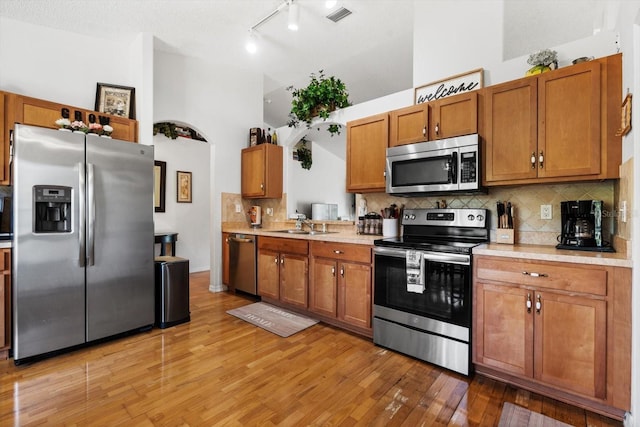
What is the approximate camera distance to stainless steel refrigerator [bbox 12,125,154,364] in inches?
91.5

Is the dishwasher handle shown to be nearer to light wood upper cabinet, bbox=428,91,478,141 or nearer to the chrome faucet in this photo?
the chrome faucet

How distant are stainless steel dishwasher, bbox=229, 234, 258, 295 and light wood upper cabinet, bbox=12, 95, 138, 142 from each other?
172 centimetres

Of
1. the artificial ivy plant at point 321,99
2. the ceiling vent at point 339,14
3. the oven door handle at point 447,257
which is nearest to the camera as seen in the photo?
the oven door handle at point 447,257

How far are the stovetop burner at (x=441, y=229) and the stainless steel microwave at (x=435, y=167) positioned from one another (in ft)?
0.87

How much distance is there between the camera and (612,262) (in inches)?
65.4

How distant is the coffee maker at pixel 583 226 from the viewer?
2.02 meters

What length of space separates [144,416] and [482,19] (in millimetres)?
3933

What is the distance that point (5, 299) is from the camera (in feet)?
7.75

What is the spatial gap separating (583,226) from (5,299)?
4.30 meters

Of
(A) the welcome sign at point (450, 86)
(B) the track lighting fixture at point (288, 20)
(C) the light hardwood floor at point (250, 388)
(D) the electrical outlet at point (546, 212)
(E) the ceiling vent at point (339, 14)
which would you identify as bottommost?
(C) the light hardwood floor at point (250, 388)

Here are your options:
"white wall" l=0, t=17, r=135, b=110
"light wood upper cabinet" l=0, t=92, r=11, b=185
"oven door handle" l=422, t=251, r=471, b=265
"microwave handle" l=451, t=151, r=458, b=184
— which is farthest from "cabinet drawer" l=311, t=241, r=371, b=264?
"white wall" l=0, t=17, r=135, b=110

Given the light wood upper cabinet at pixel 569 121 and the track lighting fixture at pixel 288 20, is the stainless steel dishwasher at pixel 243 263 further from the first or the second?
the light wood upper cabinet at pixel 569 121

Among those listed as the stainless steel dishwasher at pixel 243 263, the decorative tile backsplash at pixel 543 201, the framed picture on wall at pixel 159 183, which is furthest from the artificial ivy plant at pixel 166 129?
the decorative tile backsplash at pixel 543 201

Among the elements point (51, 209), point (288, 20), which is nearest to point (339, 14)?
point (288, 20)
